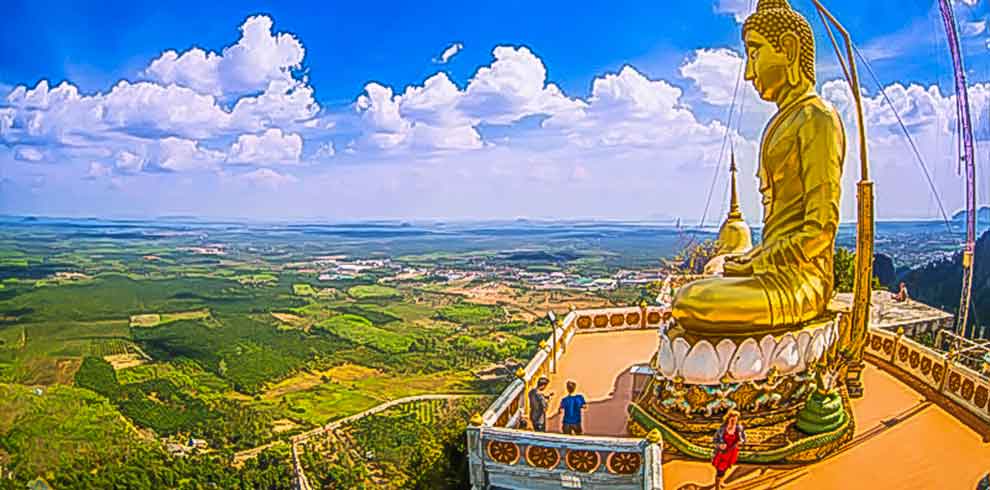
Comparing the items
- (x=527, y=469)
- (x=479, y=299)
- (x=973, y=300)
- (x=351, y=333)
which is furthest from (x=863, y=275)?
(x=479, y=299)

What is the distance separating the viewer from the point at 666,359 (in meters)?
6.50

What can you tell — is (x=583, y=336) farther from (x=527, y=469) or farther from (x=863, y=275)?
(x=527, y=469)

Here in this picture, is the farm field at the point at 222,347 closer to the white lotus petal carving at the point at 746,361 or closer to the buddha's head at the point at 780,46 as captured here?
the white lotus petal carving at the point at 746,361

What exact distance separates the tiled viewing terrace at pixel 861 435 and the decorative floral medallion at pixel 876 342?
0.01 metres

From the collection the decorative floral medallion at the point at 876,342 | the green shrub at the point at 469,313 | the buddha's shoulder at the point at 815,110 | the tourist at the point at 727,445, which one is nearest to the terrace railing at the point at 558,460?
the tourist at the point at 727,445

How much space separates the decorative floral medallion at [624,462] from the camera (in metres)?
5.20

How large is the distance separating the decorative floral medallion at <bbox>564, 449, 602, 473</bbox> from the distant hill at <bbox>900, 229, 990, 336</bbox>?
17820 mm

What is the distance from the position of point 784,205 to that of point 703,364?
2021 mm

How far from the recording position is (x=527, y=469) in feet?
17.9

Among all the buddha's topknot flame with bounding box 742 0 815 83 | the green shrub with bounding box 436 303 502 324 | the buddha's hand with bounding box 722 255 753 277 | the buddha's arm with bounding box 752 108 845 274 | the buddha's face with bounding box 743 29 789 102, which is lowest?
the green shrub with bounding box 436 303 502 324

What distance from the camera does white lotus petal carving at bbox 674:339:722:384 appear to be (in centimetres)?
622

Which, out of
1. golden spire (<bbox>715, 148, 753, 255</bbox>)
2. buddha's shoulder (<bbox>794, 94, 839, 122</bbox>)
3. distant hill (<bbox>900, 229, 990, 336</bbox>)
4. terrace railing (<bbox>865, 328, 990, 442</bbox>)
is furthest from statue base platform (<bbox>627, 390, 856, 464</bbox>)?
distant hill (<bbox>900, 229, 990, 336</bbox>)

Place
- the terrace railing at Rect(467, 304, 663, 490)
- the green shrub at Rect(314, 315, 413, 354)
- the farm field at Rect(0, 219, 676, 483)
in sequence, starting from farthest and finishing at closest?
the green shrub at Rect(314, 315, 413, 354) < the farm field at Rect(0, 219, 676, 483) < the terrace railing at Rect(467, 304, 663, 490)

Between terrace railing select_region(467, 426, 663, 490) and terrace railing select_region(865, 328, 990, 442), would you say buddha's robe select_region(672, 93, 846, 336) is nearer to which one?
terrace railing select_region(467, 426, 663, 490)
